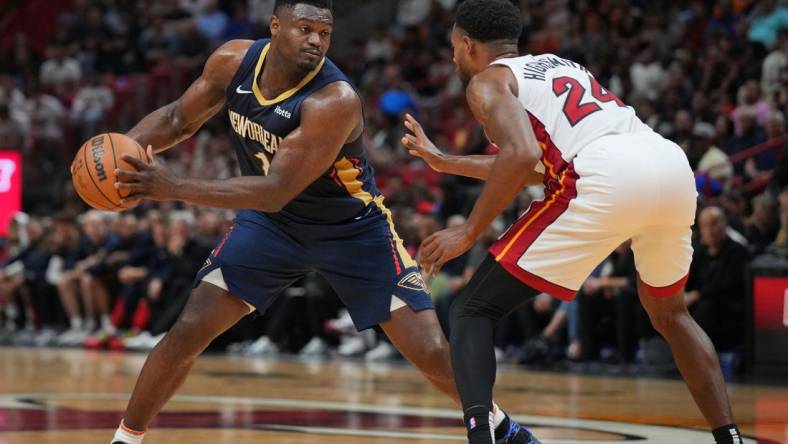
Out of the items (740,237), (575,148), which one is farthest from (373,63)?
(575,148)

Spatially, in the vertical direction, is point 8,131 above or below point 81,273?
above

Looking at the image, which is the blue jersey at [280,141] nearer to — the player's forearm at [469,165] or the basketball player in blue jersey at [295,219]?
the basketball player in blue jersey at [295,219]

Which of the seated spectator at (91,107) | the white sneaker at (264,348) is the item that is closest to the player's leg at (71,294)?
the white sneaker at (264,348)

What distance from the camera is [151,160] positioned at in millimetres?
4551

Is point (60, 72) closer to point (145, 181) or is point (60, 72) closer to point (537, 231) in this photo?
point (145, 181)

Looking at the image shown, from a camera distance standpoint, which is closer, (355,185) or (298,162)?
(298,162)

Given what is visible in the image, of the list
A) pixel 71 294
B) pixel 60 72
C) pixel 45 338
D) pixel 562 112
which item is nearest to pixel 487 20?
pixel 562 112

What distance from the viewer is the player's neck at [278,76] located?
507 centimetres

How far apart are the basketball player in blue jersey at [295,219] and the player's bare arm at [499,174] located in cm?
67

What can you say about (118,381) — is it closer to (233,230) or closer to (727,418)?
(233,230)

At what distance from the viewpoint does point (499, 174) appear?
4.37m

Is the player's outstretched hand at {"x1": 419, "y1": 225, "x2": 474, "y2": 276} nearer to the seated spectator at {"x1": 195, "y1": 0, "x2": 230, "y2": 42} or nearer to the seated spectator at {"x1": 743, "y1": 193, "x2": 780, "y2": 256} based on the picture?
the seated spectator at {"x1": 743, "y1": 193, "x2": 780, "y2": 256}

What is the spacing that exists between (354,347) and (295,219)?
760 cm

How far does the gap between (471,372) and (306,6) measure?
1592 millimetres
